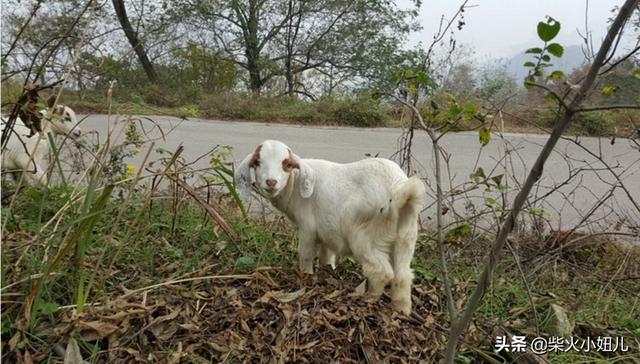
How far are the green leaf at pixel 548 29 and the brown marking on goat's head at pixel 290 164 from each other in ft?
5.05

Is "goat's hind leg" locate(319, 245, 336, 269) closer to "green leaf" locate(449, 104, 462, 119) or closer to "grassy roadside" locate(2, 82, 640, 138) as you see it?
"green leaf" locate(449, 104, 462, 119)

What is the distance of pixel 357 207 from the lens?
8.34 ft

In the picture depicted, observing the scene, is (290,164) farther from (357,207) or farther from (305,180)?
(357,207)

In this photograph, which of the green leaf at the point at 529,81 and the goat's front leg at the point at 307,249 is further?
the goat's front leg at the point at 307,249

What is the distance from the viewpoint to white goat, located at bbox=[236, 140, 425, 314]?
2.50 metres

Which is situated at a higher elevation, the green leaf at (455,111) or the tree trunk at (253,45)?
the tree trunk at (253,45)

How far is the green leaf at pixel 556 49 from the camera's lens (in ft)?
4.34

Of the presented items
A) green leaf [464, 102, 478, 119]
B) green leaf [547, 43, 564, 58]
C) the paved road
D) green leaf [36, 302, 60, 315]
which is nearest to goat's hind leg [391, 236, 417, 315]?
green leaf [464, 102, 478, 119]

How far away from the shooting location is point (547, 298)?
2.85m

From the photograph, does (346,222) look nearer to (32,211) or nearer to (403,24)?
(32,211)

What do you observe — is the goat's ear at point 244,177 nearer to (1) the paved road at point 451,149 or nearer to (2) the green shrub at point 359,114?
(1) the paved road at point 451,149

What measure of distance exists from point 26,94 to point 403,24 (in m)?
14.4

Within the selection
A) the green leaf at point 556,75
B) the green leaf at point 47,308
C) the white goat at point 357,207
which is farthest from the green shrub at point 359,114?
→ the green leaf at point 556,75

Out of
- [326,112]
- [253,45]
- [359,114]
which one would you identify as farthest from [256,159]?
[253,45]
